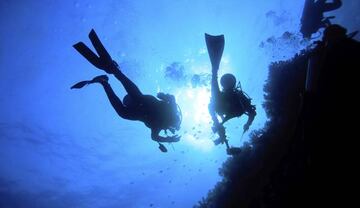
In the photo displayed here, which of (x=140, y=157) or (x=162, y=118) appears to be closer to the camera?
(x=162, y=118)

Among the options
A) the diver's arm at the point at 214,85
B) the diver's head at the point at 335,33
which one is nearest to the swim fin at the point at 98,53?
the diver's arm at the point at 214,85

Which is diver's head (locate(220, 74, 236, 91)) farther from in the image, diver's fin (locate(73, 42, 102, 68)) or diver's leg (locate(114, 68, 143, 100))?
diver's fin (locate(73, 42, 102, 68))

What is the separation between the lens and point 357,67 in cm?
536

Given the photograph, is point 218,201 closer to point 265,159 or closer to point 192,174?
point 265,159

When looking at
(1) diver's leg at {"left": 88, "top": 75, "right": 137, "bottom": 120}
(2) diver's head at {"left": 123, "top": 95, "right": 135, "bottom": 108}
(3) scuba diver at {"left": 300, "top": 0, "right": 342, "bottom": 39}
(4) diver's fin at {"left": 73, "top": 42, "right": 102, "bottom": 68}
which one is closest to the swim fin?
(4) diver's fin at {"left": 73, "top": 42, "right": 102, "bottom": 68}

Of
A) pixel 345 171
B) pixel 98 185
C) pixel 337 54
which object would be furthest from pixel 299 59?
pixel 98 185

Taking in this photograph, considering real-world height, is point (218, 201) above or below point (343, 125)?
above

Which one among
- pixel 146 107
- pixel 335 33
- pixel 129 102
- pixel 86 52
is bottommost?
pixel 335 33

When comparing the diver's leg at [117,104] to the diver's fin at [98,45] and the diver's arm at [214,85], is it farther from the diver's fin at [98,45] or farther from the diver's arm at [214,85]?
the diver's arm at [214,85]

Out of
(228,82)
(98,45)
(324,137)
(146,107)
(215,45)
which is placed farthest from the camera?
(146,107)

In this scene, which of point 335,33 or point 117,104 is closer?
point 335,33

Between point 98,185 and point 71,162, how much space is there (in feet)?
32.4

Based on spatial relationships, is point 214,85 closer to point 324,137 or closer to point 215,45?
point 215,45

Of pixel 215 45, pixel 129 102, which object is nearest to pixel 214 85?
pixel 215 45
